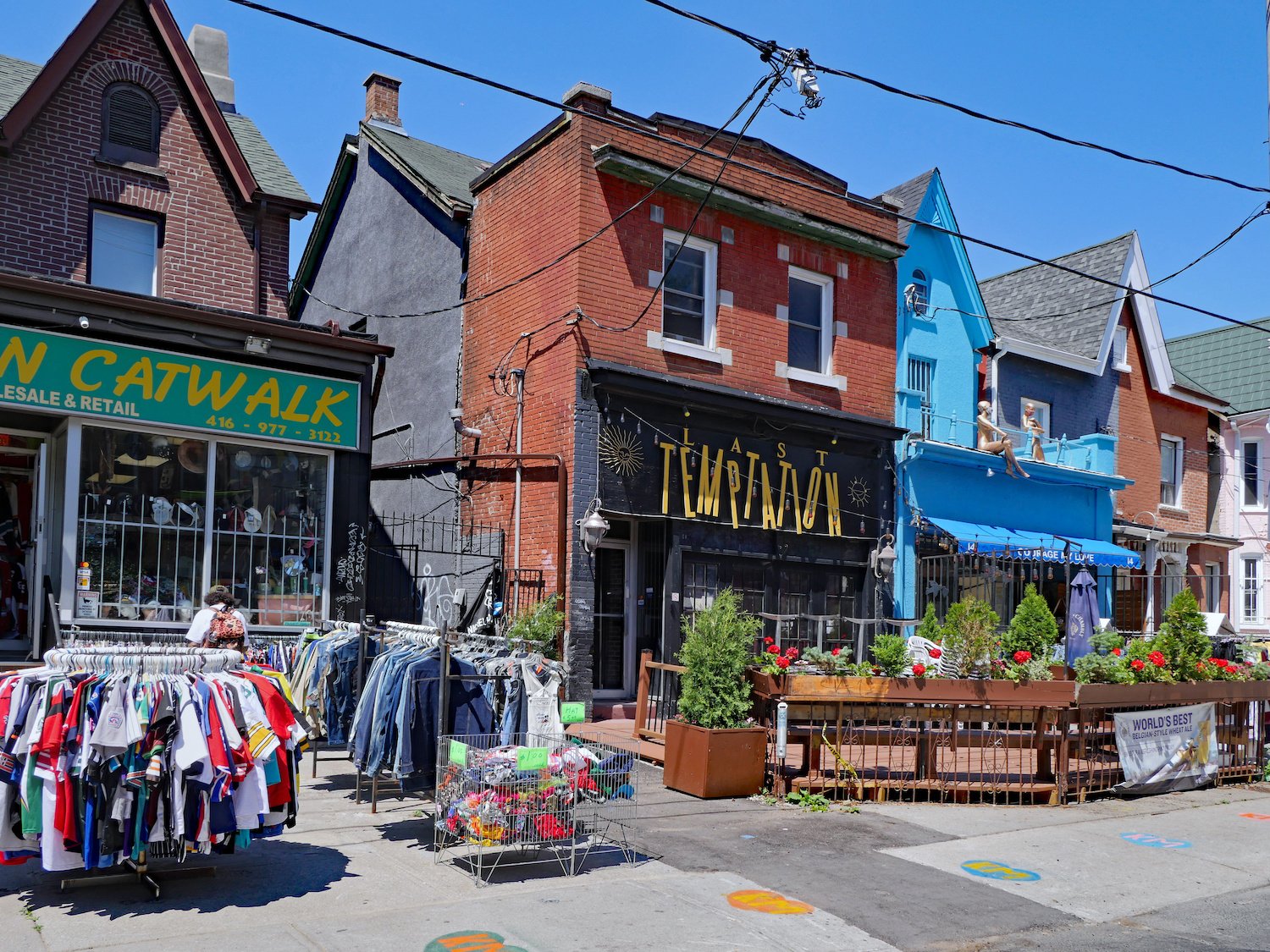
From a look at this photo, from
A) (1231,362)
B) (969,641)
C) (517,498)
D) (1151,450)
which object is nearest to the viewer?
(969,641)

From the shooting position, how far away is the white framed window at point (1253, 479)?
94.3ft

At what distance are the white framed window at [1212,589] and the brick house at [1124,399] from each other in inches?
1.8

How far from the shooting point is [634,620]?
16250mm

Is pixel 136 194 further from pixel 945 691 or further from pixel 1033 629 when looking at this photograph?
pixel 1033 629

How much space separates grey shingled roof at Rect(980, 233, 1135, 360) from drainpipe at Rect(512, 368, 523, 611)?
1123 cm

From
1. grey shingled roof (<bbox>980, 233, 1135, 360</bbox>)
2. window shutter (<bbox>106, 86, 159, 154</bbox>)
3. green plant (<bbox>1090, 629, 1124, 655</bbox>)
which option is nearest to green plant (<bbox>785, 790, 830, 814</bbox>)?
green plant (<bbox>1090, 629, 1124, 655</bbox>)

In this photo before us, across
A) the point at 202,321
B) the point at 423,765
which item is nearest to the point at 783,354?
the point at 202,321

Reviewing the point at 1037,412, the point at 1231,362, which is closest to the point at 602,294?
the point at 1037,412

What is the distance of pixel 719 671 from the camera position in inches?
421

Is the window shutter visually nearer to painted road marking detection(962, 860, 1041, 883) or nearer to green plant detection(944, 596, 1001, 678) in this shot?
green plant detection(944, 596, 1001, 678)

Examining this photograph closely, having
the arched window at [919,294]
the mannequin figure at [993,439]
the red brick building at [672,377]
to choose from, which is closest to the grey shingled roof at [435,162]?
the red brick building at [672,377]

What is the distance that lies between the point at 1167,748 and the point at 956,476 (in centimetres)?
832

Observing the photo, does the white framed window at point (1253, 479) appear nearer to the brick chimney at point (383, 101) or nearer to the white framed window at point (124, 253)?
the brick chimney at point (383, 101)

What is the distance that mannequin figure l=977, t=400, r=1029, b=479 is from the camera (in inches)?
797
